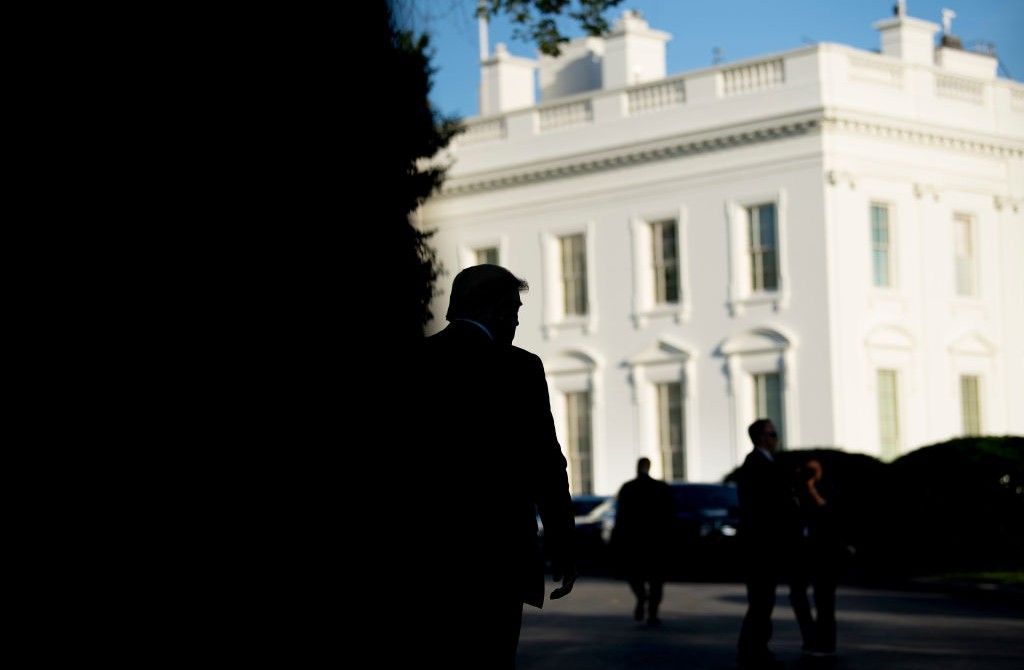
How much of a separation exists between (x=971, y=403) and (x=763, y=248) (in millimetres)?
6335

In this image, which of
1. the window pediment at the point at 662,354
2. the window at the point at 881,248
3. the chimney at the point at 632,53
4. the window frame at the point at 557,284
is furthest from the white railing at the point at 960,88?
the window frame at the point at 557,284

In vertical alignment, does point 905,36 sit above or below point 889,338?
above

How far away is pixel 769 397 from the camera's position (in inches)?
1697

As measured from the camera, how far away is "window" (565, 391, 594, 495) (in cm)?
4688

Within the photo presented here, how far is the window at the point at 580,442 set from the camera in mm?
46875

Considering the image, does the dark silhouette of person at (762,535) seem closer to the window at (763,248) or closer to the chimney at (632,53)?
the window at (763,248)

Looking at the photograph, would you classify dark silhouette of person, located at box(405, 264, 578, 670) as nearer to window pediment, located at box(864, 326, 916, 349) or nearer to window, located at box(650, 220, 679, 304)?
window pediment, located at box(864, 326, 916, 349)

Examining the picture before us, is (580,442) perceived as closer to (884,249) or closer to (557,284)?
(557,284)

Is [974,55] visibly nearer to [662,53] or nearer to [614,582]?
[662,53]

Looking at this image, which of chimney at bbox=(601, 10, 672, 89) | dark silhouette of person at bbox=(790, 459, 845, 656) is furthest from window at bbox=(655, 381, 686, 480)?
dark silhouette of person at bbox=(790, 459, 845, 656)

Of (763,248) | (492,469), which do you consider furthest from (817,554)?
(763,248)

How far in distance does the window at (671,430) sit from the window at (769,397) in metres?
2.13

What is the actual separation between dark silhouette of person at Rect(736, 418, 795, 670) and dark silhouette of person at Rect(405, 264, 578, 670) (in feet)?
26.6

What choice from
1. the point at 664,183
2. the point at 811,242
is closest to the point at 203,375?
the point at 811,242
